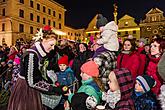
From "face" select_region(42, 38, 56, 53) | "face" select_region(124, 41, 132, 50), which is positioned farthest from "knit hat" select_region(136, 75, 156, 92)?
"face" select_region(124, 41, 132, 50)

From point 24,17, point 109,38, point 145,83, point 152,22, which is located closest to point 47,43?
point 145,83

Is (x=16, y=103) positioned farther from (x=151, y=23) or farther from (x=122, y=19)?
(x=122, y=19)

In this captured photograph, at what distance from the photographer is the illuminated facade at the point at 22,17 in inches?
1874

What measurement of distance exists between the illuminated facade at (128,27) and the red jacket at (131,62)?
197 ft

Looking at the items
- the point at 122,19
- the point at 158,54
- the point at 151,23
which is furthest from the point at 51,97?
the point at 122,19

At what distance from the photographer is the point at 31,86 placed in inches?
162

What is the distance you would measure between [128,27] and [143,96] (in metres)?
62.9

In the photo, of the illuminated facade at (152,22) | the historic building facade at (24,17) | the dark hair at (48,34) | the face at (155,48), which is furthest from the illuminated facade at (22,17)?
the dark hair at (48,34)

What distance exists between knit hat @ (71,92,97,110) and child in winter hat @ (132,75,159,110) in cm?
74

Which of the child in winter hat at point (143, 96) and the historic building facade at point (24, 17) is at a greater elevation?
the historic building facade at point (24, 17)

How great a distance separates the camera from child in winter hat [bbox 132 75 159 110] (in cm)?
425

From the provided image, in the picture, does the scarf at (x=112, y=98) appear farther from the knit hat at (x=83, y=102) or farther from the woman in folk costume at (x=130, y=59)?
the woman in folk costume at (x=130, y=59)

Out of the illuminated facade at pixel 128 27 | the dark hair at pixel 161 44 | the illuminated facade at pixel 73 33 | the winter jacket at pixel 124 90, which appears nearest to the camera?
the winter jacket at pixel 124 90

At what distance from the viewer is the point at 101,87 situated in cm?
452
